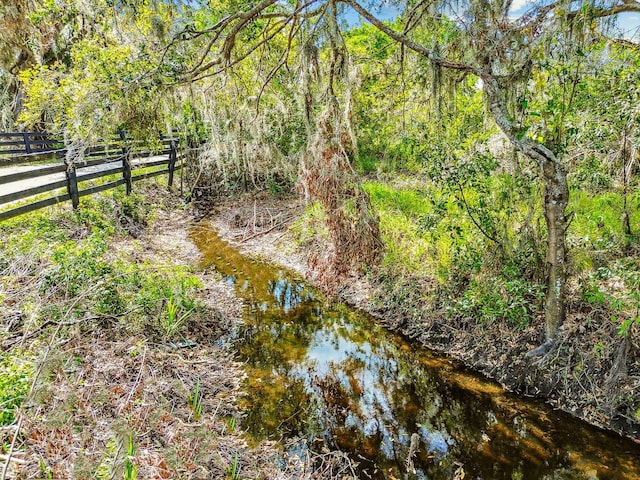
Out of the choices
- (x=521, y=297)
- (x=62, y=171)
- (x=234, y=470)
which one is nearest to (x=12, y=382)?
(x=234, y=470)

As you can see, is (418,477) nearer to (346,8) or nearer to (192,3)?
(346,8)

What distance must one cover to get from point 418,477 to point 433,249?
3465mm

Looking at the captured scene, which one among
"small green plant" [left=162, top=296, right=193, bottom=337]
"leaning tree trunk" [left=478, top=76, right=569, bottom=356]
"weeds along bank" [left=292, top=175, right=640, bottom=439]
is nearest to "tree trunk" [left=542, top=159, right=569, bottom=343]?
"leaning tree trunk" [left=478, top=76, right=569, bottom=356]

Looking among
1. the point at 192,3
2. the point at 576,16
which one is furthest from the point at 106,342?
the point at 576,16

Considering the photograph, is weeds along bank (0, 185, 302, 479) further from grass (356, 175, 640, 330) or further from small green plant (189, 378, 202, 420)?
grass (356, 175, 640, 330)

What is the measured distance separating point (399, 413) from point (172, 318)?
2.90 meters

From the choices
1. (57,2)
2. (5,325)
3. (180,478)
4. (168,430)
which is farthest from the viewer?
(57,2)

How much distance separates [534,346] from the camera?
15.3 feet

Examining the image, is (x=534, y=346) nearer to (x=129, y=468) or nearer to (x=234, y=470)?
(x=234, y=470)

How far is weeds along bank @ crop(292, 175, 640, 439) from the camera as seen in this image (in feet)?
13.0

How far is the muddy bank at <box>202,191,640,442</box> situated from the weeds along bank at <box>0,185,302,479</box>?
96.3 inches

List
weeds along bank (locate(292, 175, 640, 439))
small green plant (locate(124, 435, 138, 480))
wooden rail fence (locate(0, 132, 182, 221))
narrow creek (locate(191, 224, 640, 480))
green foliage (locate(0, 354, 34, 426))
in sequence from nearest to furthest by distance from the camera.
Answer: small green plant (locate(124, 435, 138, 480)), green foliage (locate(0, 354, 34, 426)), narrow creek (locate(191, 224, 640, 480)), weeds along bank (locate(292, 175, 640, 439)), wooden rail fence (locate(0, 132, 182, 221))

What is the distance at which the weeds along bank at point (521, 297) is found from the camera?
3.97 m

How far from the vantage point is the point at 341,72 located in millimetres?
5641
